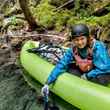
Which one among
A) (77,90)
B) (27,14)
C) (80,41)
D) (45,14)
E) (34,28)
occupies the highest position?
(80,41)

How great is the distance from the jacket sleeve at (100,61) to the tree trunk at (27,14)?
406 cm

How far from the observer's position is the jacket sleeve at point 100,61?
16.0ft

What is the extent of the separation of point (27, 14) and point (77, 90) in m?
4.33

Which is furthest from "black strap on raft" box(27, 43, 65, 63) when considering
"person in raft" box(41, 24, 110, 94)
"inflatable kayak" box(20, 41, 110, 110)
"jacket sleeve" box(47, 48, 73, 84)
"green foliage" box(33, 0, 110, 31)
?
"green foliage" box(33, 0, 110, 31)

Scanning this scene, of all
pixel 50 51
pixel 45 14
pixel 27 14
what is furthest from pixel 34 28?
pixel 50 51

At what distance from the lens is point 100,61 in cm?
492

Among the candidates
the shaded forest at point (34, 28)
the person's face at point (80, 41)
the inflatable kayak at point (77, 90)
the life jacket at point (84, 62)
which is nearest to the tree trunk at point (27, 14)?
the shaded forest at point (34, 28)

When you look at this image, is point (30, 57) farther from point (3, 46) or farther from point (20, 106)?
point (3, 46)

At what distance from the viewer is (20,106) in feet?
19.3

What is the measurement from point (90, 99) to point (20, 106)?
1.51 meters

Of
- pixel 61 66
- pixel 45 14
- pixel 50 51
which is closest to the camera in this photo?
Result: pixel 61 66

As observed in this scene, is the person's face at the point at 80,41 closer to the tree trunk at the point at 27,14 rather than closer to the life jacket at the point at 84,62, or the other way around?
the life jacket at the point at 84,62

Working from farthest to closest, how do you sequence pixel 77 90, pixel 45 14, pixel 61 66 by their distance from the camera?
pixel 45 14 < pixel 61 66 < pixel 77 90

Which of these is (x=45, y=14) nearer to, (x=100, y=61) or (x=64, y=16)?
(x=64, y=16)
